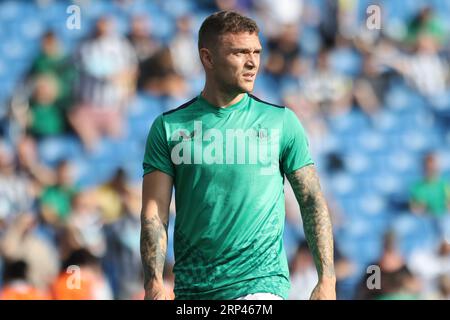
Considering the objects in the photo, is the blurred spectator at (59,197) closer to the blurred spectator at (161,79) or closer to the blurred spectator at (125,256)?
the blurred spectator at (125,256)

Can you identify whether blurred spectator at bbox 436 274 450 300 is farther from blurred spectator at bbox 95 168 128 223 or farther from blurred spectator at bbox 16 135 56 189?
blurred spectator at bbox 16 135 56 189

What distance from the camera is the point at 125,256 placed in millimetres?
10305

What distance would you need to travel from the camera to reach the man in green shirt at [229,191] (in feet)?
16.4

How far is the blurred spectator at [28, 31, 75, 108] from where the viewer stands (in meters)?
11.2

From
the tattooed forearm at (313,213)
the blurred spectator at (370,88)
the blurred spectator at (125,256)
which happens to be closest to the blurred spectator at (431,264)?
the blurred spectator at (370,88)

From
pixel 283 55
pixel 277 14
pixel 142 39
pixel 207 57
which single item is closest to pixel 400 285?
pixel 283 55

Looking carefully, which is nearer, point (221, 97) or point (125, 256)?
point (221, 97)

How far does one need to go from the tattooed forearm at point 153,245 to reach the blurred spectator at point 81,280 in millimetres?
4969

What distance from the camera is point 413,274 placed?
34.7ft

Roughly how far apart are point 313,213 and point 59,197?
603cm

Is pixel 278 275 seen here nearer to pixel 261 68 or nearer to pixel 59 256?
pixel 59 256

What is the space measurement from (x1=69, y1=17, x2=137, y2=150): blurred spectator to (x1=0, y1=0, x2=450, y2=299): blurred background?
0.05 feet

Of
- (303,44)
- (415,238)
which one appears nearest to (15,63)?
(303,44)

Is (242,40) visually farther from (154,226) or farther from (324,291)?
(324,291)
